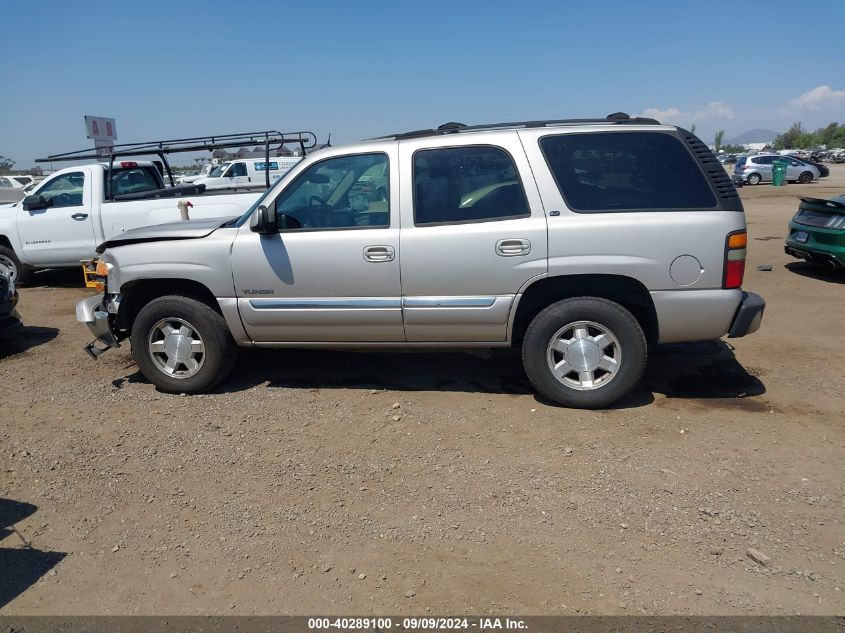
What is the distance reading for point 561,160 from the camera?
4.71m

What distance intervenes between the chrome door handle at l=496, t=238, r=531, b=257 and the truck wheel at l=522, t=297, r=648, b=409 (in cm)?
47

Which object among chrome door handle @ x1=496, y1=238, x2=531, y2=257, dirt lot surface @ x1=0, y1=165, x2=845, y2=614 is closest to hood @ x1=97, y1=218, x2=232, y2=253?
dirt lot surface @ x1=0, y1=165, x2=845, y2=614

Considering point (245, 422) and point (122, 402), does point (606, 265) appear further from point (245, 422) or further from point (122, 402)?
point (122, 402)

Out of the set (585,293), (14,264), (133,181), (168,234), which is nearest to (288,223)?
(168,234)

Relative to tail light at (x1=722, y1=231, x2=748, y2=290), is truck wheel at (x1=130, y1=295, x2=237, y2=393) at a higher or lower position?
lower

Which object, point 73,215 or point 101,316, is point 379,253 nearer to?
point 101,316

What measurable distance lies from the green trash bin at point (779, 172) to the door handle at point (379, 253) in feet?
105

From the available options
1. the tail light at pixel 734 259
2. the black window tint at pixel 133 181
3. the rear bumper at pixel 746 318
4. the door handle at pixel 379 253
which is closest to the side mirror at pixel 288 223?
the door handle at pixel 379 253

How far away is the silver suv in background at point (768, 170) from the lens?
106 ft

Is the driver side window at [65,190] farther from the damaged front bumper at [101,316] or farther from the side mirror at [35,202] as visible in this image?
the damaged front bumper at [101,316]

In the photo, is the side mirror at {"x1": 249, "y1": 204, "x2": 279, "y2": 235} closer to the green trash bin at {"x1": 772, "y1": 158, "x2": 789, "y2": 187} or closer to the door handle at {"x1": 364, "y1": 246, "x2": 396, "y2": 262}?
the door handle at {"x1": 364, "y1": 246, "x2": 396, "y2": 262}

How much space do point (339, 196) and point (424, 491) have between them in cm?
235

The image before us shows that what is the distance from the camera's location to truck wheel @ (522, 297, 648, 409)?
466 centimetres

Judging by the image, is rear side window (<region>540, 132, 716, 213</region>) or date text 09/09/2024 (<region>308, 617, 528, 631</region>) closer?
date text 09/09/2024 (<region>308, 617, 528, 631</region>)
